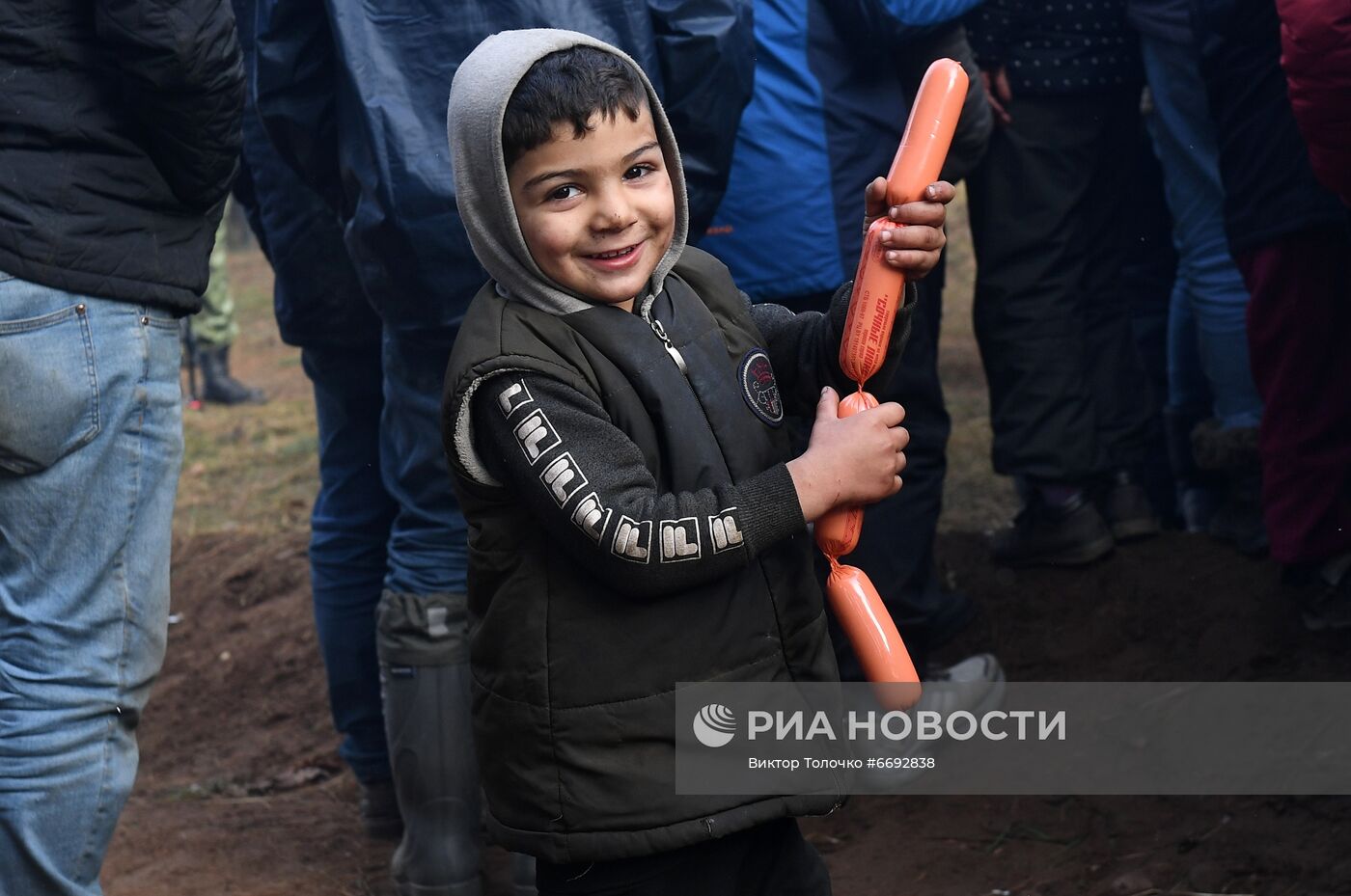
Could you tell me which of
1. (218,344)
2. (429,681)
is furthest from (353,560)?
(218,344)

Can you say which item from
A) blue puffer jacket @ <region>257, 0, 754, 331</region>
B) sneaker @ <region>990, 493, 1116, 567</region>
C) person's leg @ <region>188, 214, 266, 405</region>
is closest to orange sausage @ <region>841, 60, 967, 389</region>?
blue puffer jacket @ <region>257, 0, 754, 331</region>

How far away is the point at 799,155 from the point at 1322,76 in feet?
3.23

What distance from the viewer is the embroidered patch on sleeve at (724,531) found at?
1.97 metres

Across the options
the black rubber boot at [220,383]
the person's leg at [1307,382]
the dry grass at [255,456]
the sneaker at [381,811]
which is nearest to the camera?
the person's leg at [1307,382]

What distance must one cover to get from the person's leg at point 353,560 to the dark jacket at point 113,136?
86 centimetres

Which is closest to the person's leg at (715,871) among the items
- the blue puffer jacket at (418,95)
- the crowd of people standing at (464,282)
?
the crowd of people standing at (464,282)

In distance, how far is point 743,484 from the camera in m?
2.02

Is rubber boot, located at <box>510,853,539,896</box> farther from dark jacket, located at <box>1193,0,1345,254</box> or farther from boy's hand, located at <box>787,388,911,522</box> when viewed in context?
dark jacket, located at <box>1193,0,1345,254</box>

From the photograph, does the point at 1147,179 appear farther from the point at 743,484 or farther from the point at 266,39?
the point at 743,484

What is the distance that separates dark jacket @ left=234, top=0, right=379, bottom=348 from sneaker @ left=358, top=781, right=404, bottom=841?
38.9 inches

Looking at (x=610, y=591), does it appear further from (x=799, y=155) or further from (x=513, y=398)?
(x=799, y=155)

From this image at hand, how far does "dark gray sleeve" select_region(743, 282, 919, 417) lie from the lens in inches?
88.3

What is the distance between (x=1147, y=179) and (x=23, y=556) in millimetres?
3131

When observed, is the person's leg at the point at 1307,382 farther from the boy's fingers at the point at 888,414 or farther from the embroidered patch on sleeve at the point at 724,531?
the embroidered patch on sleeve at the point at 724,531
